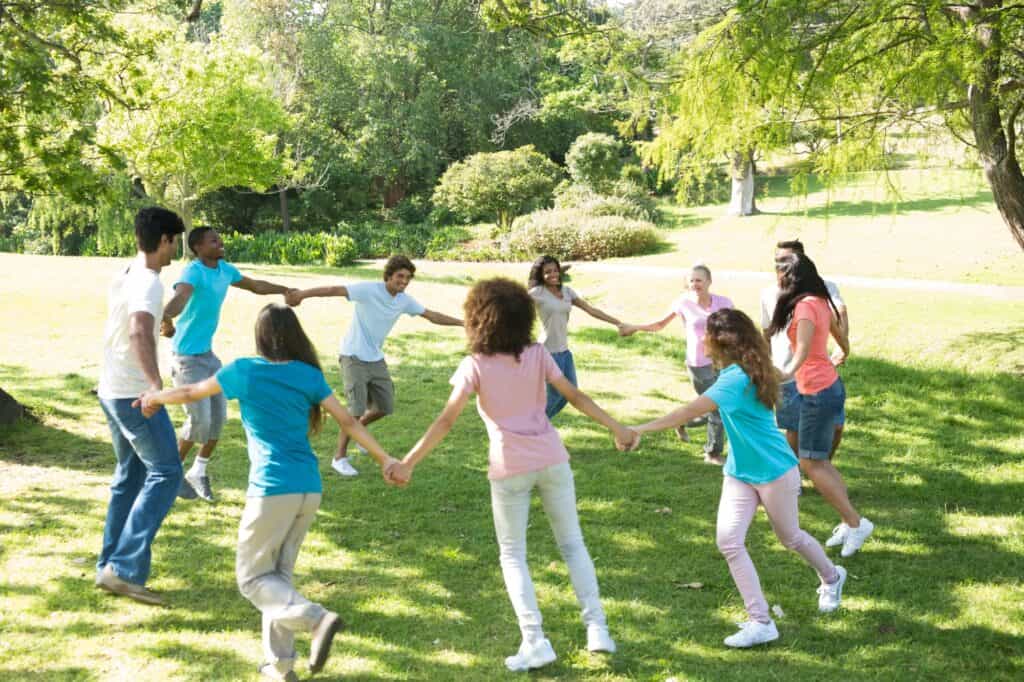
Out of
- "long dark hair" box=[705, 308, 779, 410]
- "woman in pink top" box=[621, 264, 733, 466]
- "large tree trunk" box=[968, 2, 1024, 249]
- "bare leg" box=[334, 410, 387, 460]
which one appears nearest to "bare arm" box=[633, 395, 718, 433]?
"long dark hair" box=[705, 308, 779, 410]

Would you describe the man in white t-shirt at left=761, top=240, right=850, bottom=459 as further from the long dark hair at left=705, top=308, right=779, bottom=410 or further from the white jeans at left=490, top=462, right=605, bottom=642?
the white jeans at left=490, top=462, right=605, bottom=642

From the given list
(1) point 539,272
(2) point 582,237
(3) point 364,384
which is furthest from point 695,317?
(2) point 582,237

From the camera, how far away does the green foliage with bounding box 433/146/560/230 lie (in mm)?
30500

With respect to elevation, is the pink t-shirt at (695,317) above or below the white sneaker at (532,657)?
above

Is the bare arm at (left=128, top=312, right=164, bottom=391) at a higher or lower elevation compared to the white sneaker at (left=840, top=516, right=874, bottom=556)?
higher

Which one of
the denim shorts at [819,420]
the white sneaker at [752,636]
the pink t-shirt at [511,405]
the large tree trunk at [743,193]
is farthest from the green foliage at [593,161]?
the pink t-shirt at [511,405]

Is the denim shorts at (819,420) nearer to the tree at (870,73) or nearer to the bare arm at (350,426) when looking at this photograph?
the bare arm at (350,426)

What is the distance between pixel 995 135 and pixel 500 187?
68.7 feet

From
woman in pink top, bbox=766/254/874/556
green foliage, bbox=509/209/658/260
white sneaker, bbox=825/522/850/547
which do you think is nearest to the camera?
woman in pink top, bbox=766/254/874/556

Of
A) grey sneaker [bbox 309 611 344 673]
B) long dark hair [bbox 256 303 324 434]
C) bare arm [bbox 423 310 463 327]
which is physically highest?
long dark hair [bbox 256 303 324 434]

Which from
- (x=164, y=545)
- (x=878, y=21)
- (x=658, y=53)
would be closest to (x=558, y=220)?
(x=658, y=53)

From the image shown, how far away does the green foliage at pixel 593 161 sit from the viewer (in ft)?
103

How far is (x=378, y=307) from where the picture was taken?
804 cm

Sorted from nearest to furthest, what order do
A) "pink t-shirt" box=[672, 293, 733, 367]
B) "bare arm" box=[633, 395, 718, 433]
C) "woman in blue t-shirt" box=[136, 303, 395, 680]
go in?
"woman in blue t-shirt" box=[136, 303, 395, 680] < "bare arm" box=[633, 395, 718, 433] < "pink t-shirt" box=[672, 293, 733, 367]
